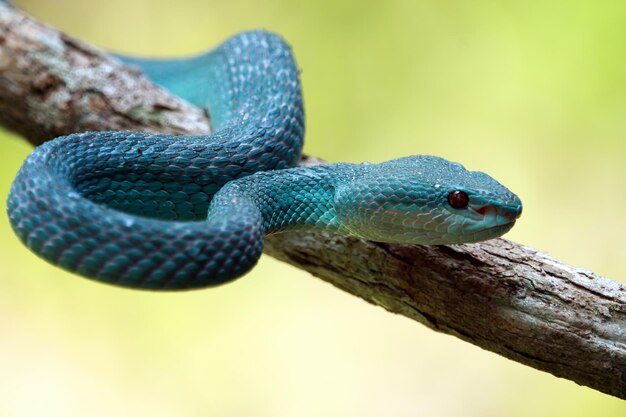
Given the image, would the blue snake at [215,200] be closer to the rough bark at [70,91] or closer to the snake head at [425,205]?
the snake head at [425,205]

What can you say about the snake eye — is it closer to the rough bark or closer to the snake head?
the snake head

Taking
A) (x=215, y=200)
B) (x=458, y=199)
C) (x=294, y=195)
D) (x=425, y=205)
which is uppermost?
(x=458, y=199)

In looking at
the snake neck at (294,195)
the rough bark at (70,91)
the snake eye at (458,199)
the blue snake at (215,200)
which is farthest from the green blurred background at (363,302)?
the snake eye at (458,199)

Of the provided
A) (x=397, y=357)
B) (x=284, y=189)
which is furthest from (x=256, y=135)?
(x=397, y=357)

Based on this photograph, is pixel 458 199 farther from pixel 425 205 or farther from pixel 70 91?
pixel 70 91

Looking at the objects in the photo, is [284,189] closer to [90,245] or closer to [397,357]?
[90,245]

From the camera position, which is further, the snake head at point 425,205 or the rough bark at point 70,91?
Result: the rough bark at point 70,91

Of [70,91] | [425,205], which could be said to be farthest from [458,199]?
[70,91]
